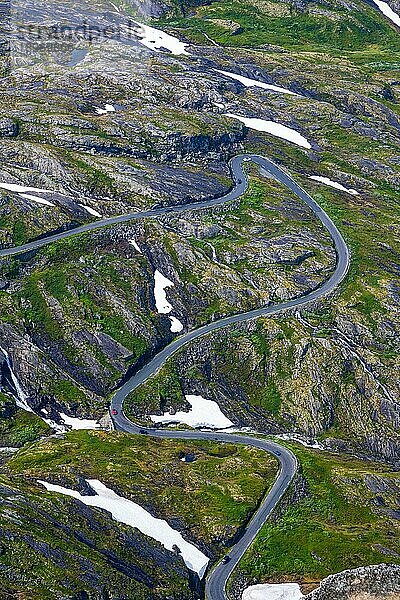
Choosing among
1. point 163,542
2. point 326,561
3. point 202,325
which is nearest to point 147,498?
point 163,542

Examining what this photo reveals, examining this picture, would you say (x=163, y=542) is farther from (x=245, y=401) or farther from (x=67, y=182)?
(x=67, y=182)

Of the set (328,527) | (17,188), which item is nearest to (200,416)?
(328,527)

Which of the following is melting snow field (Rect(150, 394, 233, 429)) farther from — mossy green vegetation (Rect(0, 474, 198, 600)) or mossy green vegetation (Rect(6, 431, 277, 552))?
mossy green vegetation (Rect(0, 474, 198, 600))

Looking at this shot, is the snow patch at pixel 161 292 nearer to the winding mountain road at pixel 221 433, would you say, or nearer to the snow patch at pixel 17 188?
the winding mountain road at pixel 221 433

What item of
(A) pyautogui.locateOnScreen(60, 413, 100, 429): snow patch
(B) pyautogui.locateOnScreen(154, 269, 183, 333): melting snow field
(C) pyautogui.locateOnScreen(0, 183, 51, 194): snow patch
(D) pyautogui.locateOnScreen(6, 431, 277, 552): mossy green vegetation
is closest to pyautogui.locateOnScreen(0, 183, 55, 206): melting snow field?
(C) pyautogui.locateOnScreen(0, 183, 51, 194): snow patch

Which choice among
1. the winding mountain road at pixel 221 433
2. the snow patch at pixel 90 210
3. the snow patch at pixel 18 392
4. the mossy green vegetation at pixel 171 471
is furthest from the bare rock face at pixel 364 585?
the snow patch at pixel 90 210

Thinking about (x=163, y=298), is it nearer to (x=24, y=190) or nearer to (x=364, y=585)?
(x=24, y=190)
